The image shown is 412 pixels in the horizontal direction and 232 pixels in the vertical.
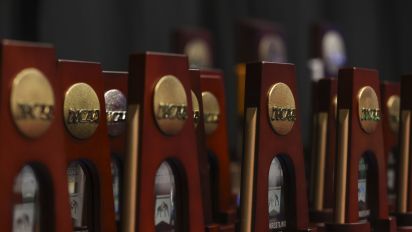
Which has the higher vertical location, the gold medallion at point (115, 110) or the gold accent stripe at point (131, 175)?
the gold medallion at point (115, 110)

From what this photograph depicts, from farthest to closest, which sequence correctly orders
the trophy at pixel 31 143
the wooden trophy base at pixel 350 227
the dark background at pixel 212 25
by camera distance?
the dark background at pixel 212 25
the wooden trophy base at pixel 350 227
the trophy at pixel 31 143

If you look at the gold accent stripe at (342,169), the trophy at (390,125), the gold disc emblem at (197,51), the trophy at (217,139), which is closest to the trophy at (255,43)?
the gold disc emblem at (197,51)

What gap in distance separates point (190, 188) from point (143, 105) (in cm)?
10

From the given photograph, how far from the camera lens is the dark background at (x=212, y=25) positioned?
2400 mm

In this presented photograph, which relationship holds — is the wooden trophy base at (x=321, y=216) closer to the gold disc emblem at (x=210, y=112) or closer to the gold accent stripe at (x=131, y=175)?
the gold disc emblem at (x=210, y=112)

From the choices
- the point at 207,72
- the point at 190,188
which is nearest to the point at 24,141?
the point at 190,188

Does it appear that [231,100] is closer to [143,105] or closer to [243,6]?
[243,6]

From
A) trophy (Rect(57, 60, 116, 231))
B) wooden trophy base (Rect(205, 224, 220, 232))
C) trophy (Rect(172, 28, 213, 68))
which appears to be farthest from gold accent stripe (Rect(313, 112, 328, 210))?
trophy (Rect(172, 28, 213, 68))

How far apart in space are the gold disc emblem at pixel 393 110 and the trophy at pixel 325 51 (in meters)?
1.15

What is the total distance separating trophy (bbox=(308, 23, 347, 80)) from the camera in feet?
7.16

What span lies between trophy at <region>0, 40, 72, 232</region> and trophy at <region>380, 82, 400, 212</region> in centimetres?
49

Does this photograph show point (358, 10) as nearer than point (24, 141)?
No

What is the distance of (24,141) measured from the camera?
1.90 ft

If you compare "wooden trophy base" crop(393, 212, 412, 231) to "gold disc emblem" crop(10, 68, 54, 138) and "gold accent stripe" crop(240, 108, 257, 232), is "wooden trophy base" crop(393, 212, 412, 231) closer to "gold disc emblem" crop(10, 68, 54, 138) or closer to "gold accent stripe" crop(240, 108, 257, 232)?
"gold accent stripe" crop(240, 108, 257, 232)
